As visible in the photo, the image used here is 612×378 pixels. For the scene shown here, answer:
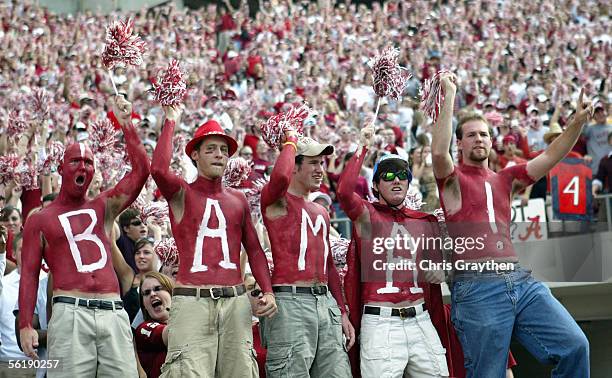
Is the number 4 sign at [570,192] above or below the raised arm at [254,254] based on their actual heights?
above

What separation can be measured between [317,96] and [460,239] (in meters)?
10.7

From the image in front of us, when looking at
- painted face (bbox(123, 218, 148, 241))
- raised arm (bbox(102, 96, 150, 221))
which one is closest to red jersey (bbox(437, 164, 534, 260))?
raised arm (bbox(102, 96, 150, 221))

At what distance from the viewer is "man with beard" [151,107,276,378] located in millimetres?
6949

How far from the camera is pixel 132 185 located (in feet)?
23.7

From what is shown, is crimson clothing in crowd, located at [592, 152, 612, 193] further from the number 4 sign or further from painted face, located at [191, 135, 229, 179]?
painted face, located at [191, 135, 229, 179]

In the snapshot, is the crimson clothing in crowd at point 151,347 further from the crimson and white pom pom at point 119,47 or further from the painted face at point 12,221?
the painted face at point 12,221

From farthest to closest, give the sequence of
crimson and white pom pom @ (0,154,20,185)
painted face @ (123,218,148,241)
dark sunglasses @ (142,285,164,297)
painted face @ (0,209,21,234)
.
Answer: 1. crimson and white pom pom @ (0,154,20,185)
2. painted face @ (0,209,21,234)
3. painted face @ (123,218,148,241)
4. dark sunglasses @ (142,285,164,297)

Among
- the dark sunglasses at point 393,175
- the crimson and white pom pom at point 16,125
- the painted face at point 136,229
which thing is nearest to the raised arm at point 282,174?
the dark sunglasses at point 393,175

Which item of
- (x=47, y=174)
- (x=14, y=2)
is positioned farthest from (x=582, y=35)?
(x=47, y=174)

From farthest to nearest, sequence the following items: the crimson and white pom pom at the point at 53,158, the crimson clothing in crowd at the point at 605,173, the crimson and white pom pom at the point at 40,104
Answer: the crimson clothing in crowd at the point at 605,173 → the crimson and white pom pom at the point at 40,104 → the crimson and white pom pom at the point at 53,158

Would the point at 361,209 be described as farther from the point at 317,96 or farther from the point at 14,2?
the point at 14,2

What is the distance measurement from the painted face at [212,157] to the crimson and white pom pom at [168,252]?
128cm

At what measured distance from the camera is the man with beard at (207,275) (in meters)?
6.95

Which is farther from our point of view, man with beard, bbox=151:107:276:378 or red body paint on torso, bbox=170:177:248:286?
red body paint on torso, bbox=170:177:248:286
